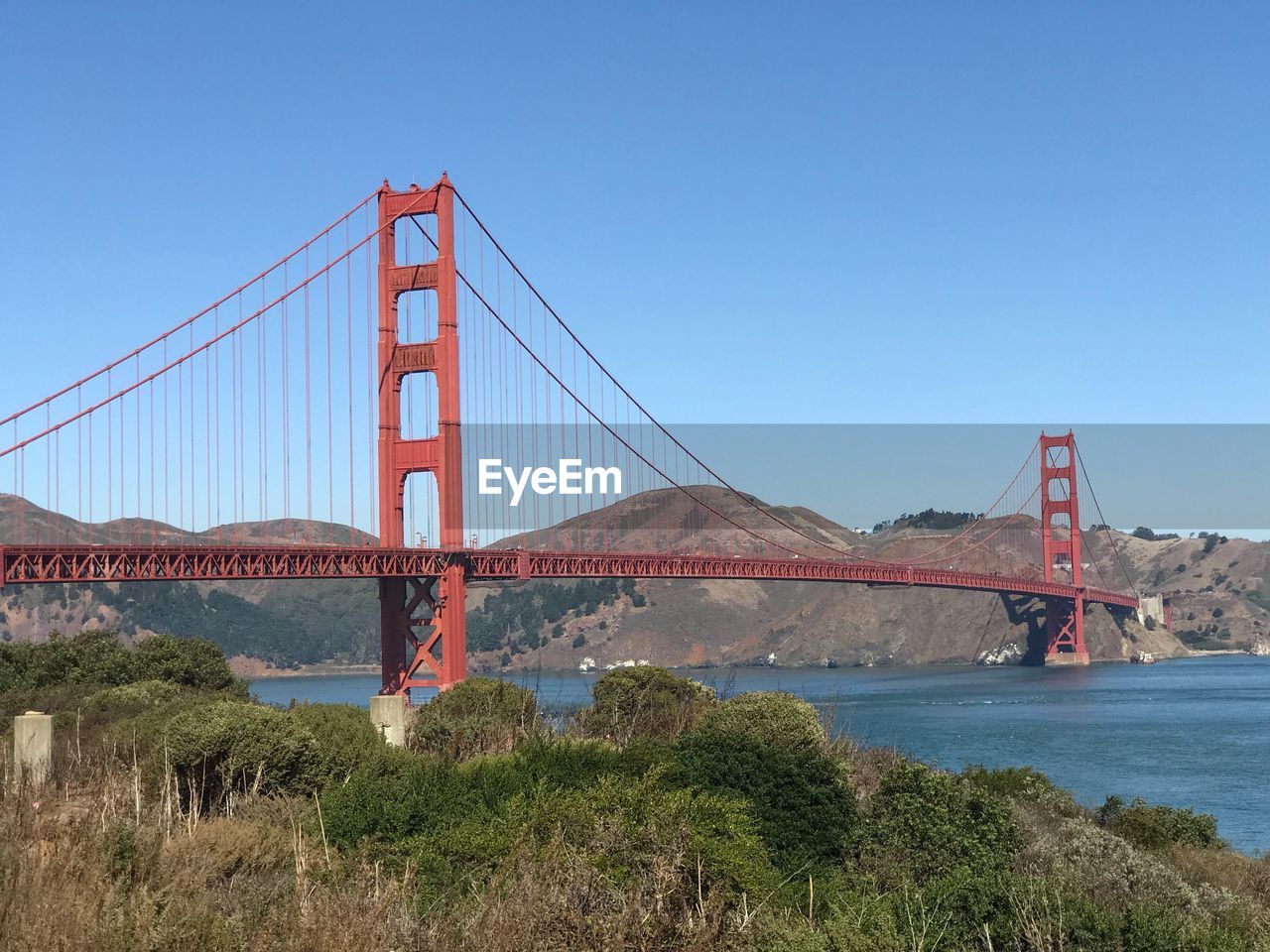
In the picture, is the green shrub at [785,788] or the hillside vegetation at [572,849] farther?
the green shrub at [785,788]

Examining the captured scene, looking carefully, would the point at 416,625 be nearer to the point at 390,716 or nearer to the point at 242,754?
the point at 390,716

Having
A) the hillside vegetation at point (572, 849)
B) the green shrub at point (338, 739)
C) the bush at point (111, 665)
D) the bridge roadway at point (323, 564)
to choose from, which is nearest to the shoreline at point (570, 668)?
the bridge roadway at point (323, 564)

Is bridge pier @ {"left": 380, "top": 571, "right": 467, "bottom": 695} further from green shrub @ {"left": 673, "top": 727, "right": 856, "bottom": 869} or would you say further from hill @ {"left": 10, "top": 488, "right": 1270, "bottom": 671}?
hill @ {"left": 10, "top": 488, "right": 1270, "bottom": 671}

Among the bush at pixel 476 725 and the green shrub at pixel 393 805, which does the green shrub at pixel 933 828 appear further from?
the bush at pixel 476 725

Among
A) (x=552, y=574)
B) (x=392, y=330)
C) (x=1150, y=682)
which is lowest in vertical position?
(x=1150, y=682)

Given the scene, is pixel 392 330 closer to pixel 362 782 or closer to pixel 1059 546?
pixel 362 782

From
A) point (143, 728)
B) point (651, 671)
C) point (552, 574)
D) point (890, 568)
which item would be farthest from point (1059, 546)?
point (143, 728)

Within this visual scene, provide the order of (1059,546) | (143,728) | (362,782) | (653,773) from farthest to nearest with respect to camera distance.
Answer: (1059,546)
(143,728)
(362,782)
(653,773)
